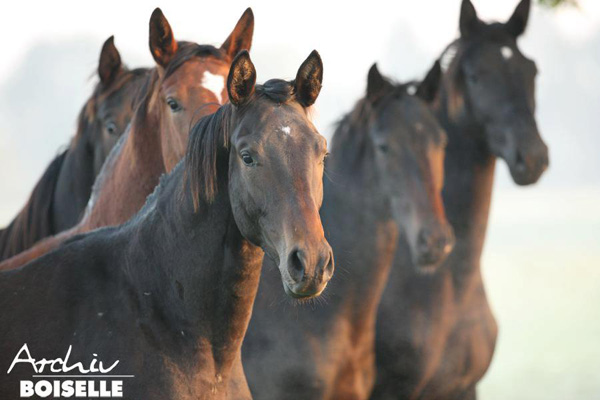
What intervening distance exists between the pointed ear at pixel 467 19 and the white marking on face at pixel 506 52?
39 cm

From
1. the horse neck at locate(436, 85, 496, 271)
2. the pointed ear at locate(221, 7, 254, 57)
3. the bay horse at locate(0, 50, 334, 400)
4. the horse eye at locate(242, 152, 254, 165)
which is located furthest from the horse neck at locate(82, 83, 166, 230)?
the horse neck at locate(436, 85, 496, 271)

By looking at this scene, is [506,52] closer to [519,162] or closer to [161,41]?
[519,162]

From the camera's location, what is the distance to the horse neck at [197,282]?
373cm

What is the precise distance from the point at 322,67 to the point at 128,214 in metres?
1.62

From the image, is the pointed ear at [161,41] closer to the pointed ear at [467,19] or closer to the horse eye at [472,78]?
the horse eye at [472,78]

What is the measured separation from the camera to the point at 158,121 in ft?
16.6

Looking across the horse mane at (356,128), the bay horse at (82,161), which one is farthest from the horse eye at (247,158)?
the horse mane at (356,128)

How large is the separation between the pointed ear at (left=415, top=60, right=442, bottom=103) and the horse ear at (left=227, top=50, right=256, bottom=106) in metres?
3.65

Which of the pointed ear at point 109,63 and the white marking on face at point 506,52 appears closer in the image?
the pointed ear at point 109,63

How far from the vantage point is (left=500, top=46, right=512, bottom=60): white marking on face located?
301 inches

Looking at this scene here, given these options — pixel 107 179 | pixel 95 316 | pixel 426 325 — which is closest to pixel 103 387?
pixel 95 316

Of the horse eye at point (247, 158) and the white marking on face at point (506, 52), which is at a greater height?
the white marking on face at point (506, 52)

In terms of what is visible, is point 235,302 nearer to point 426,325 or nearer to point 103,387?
point 103,387

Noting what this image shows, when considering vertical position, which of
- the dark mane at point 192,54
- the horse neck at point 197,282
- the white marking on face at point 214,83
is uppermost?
the dark mane at point 192,54
